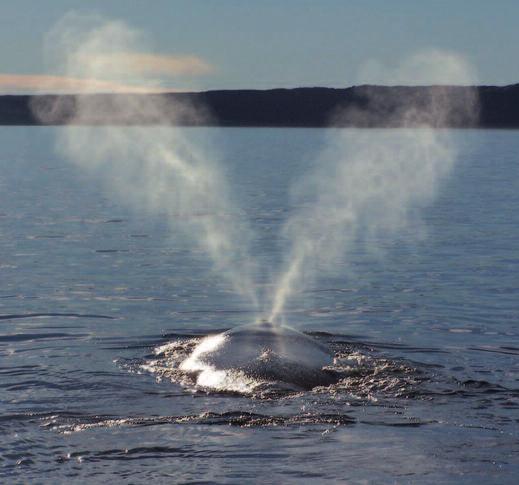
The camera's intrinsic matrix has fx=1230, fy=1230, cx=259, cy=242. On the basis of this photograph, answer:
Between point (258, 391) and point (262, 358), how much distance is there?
3.71 feet

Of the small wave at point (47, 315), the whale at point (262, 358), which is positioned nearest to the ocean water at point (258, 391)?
the small wave at point (47, 315)

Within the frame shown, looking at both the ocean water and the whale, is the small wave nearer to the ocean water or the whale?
the ocean water

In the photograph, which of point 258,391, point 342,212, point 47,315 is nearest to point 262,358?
point 258,391

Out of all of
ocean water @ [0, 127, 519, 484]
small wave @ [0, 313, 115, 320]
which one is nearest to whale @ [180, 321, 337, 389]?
ocean water @ [0, 127, 519, 484]

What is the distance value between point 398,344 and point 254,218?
81.7 feet

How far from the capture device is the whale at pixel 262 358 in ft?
55.8

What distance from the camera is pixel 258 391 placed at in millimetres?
16375

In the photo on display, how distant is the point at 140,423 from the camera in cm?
1504

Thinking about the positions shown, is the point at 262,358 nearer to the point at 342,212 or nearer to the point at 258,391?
the point at 258,391

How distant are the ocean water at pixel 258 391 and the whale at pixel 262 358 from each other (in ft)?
1.10

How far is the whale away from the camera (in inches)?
669

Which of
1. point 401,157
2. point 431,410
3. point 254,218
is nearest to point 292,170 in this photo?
point 401,157

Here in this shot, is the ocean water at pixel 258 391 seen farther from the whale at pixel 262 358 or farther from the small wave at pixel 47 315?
the whale at pixel 262 358

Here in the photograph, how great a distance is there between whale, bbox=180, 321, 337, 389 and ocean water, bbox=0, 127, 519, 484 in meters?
0.34
